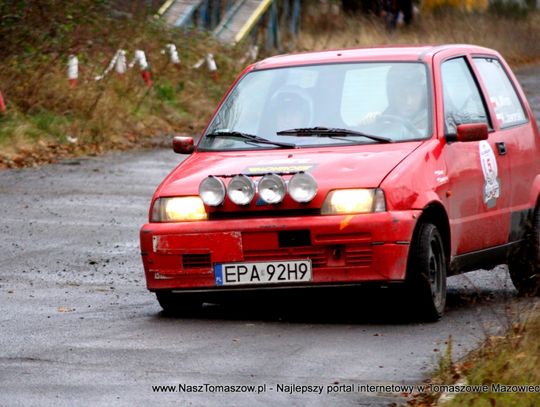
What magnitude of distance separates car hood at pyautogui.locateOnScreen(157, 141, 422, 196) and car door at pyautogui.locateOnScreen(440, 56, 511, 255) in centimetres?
40

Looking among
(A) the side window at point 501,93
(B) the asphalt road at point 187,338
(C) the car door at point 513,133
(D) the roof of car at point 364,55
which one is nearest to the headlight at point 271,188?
(B) the asphalt road at point 187,338

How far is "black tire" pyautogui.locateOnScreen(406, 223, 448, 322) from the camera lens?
9.08m

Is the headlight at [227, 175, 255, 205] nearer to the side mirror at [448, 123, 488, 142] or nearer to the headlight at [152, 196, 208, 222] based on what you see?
the headlight at [152, 196, 208, 222]

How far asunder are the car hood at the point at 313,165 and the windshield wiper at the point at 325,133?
0.10m

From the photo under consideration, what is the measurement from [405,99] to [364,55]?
546 mm

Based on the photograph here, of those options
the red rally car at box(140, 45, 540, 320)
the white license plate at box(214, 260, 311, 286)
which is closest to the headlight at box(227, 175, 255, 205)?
the red rally car at box(140, 45, 540, 320)

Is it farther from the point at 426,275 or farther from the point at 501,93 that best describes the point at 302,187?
the point at 501,93

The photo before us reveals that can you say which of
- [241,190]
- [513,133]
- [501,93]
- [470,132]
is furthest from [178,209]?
[501,93]

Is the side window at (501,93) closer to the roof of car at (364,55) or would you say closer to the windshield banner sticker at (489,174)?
the roof of car at (364,55)

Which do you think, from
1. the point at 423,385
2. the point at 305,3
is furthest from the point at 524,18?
the point at 423,385

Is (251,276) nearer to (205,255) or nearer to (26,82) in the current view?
(205,255)

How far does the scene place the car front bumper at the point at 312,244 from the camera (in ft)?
29.3

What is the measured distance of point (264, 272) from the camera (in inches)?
358

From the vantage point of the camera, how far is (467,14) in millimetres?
46562
